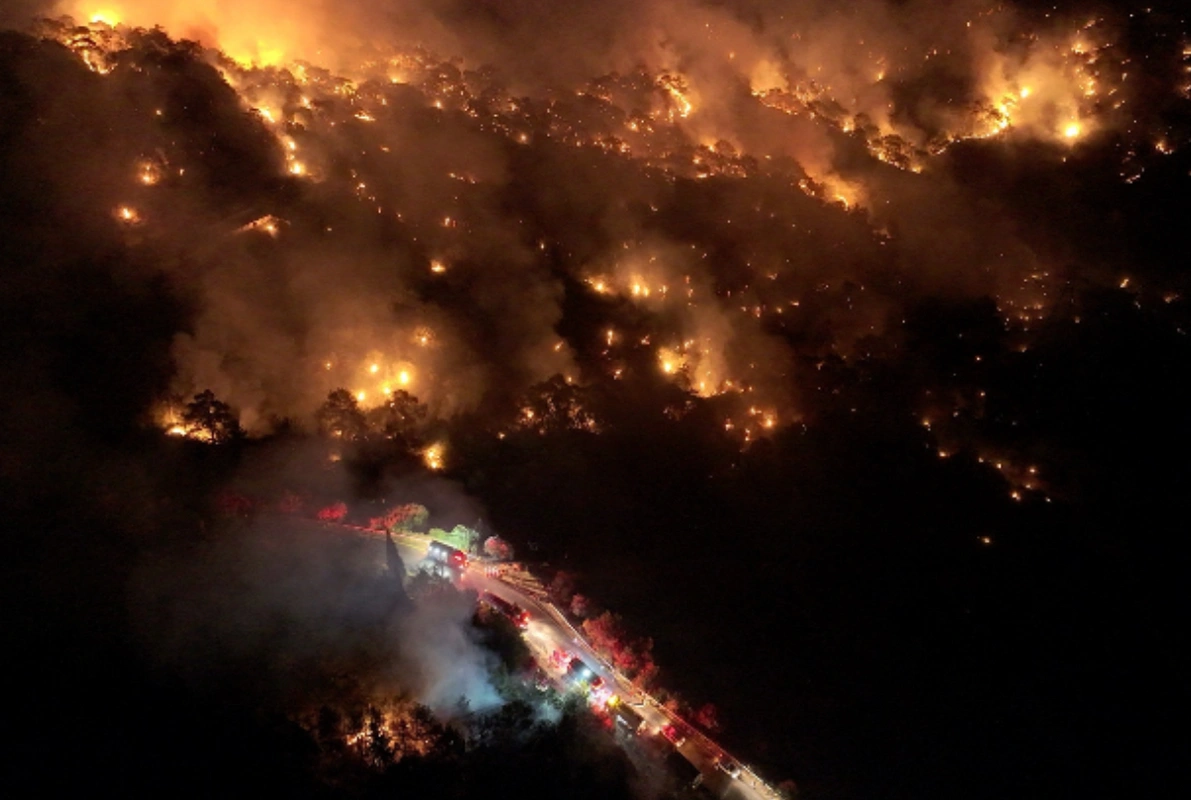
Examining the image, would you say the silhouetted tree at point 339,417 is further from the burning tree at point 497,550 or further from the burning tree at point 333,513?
the burning tree at point 497,550

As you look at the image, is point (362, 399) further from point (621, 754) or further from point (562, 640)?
point (621, 754)

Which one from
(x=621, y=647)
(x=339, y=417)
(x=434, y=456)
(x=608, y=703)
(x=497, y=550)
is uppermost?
(x=434, y=456)

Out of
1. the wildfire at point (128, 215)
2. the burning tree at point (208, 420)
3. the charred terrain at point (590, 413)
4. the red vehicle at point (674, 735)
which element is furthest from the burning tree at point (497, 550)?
the wildfire at point (128, 215)

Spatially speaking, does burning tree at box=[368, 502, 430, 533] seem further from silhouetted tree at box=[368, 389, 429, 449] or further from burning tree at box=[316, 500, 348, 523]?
silhouetted tree at box=[368, 389, 429, 449]

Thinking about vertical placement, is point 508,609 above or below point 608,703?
above

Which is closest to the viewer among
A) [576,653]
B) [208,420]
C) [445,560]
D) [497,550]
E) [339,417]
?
[576,653]

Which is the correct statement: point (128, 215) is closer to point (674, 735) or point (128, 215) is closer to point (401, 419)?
point (401, 419)

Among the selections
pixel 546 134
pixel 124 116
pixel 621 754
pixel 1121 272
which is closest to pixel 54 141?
pixel 124 116

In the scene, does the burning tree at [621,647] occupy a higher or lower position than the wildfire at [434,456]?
lower

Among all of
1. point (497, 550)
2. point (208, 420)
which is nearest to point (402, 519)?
point (497, 550)

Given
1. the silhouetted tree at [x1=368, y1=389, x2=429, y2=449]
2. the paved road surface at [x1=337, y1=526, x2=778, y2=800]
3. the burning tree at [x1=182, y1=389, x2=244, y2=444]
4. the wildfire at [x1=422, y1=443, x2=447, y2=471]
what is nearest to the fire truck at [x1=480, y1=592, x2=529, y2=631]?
the paved road surface at [x1=337, y1=526, x2=778, y2=800]

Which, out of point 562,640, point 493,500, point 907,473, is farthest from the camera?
point 907,473
